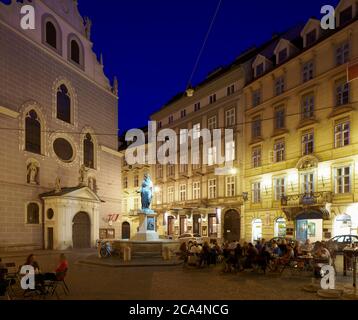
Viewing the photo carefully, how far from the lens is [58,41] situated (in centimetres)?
3512

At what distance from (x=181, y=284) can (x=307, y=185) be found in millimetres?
18331

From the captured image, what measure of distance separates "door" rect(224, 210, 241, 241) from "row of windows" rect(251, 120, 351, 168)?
5.59m

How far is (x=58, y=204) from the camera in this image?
102 ft

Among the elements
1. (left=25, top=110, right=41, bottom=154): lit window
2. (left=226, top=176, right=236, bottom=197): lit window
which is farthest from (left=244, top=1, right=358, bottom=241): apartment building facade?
(left=25, top=110, right=41, bottom=154): lit window

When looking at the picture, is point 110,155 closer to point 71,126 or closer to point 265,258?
point 71,126

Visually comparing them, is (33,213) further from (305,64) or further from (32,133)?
(305,64)

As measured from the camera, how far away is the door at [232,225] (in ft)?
121

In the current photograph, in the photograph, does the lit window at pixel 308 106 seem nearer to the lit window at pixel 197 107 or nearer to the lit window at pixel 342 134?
the lit window at pixel 342 134

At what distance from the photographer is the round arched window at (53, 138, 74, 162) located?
34.2 metres

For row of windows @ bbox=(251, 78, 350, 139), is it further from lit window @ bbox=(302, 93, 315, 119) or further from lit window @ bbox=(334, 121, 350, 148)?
lit window @ bbox=(334, 121, 350, 148)

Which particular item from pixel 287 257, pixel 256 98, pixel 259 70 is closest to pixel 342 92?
pixel 256 98

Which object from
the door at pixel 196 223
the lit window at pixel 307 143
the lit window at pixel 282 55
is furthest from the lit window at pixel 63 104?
the lit window at pixel 307 143

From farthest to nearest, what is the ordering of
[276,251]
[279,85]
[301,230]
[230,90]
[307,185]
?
1. [230,90]
2. [279,85]
3. [301,230]
4. [307,185]
5. [276,251]

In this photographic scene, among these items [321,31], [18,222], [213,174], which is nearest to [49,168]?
[18,222]
